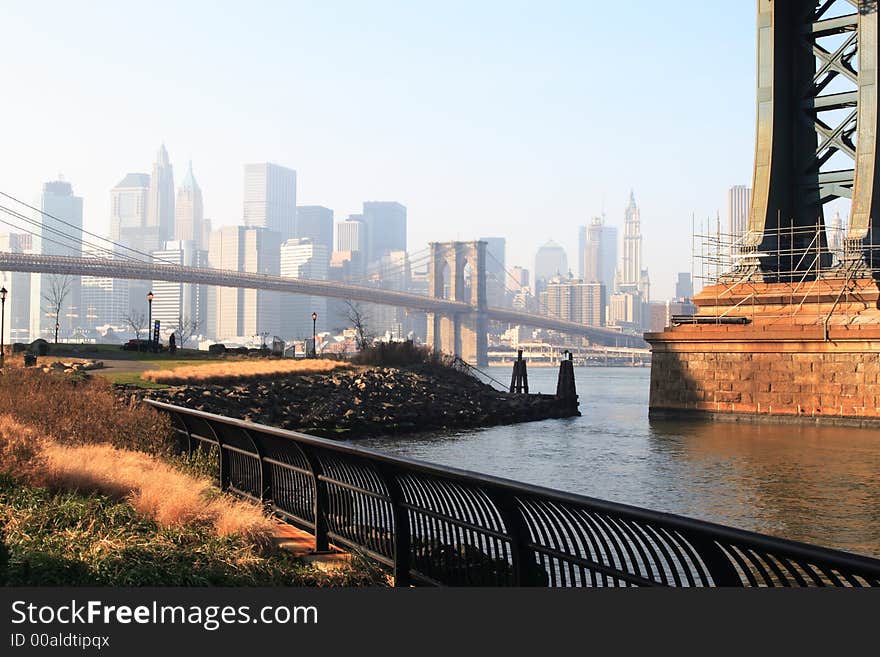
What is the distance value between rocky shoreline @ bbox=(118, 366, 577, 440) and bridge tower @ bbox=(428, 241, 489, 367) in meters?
59.9

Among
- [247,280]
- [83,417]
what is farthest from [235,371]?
[247,280]

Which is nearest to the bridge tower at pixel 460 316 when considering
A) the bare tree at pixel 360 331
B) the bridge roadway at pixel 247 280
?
the bridge roadway at pixel 247 280

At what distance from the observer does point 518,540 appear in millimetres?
6332

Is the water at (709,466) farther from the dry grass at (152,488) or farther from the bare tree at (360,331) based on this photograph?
the bare tree at (360,331)

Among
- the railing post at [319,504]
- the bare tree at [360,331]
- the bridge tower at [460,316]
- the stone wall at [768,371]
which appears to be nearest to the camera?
the railing post at [319,504]

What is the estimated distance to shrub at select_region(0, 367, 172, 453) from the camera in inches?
562

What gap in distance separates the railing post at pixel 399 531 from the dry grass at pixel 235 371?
96.4 ft

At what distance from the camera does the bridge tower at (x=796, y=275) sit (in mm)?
39719

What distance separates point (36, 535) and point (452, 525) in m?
3.51

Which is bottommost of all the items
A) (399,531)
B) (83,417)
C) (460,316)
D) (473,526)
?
(399,531)

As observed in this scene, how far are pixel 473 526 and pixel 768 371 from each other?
121 feet

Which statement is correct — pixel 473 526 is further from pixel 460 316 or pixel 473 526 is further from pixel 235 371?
pixel 460 316

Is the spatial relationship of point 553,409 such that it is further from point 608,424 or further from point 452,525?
point 452,525

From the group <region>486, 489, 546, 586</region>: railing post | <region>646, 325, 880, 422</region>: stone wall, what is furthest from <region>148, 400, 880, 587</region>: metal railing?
<region>646, 325, 880, 422</region>: stone wall
